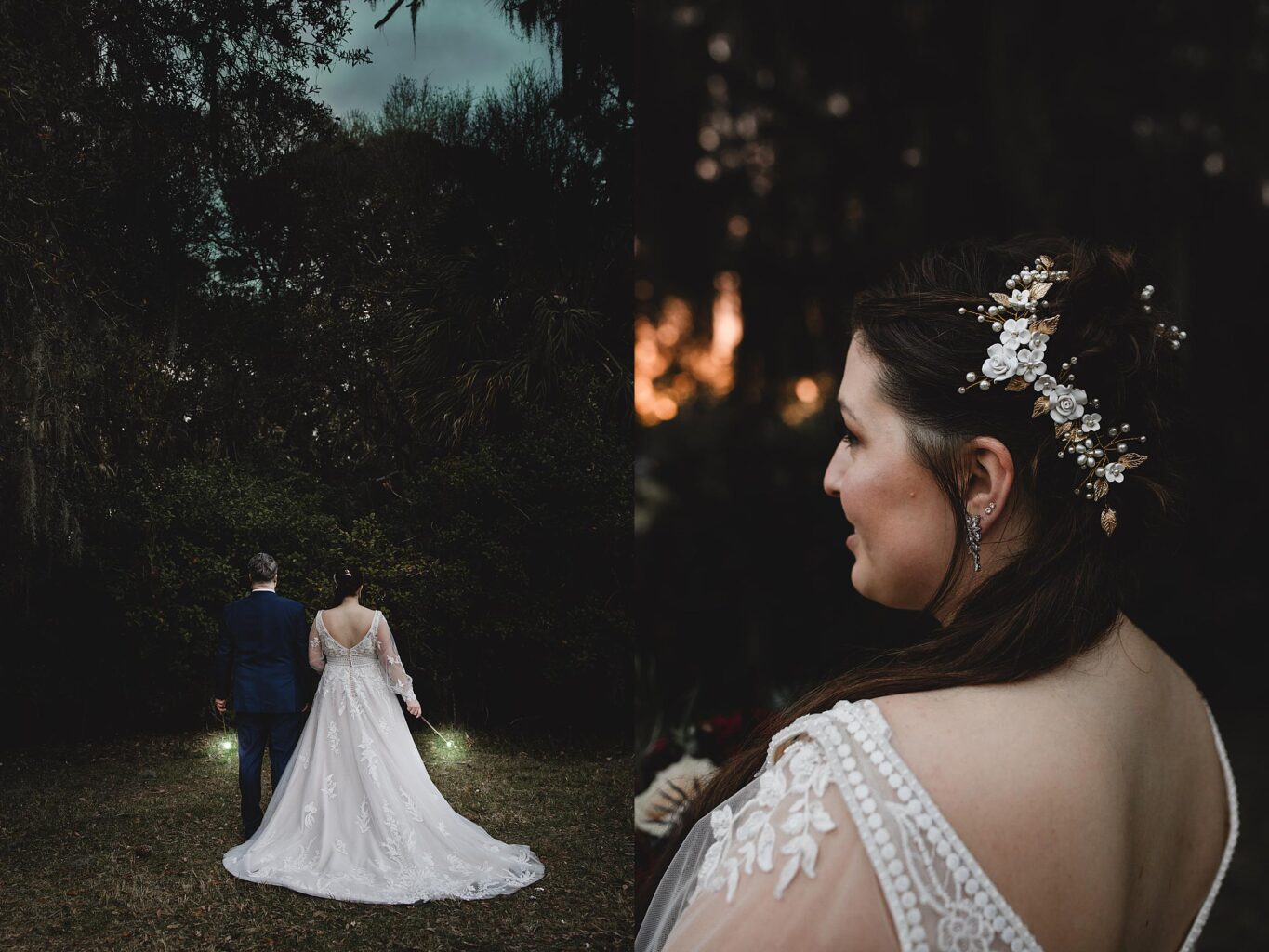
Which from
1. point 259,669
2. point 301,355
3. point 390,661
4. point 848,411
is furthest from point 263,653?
point 848,411

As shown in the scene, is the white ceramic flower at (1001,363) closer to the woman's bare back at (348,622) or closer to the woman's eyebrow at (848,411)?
the woman's eyebrow at (848,411)

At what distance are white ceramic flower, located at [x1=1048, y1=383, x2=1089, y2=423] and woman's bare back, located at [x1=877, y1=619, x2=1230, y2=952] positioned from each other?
191 mm

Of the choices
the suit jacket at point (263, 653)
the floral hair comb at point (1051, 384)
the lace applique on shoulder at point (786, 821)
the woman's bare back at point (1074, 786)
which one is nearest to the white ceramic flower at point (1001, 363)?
the floral hair comb at point (1051, 384)

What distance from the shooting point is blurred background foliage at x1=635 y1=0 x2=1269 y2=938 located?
3.69 ft

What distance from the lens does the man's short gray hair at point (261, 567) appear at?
2.20 meters

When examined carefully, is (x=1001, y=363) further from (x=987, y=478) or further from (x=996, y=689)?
(x=996, y=689)

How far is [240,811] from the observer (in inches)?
87.4

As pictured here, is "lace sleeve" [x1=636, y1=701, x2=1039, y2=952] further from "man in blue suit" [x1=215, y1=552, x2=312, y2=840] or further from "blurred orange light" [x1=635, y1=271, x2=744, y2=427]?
"man in blue suit" [x1=215, y1=552, x2=312, y2=840]

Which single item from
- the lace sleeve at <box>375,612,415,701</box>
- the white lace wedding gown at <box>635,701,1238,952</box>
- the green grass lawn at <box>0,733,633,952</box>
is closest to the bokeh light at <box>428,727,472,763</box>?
the green grass lawn at <box>0,733,633,952</box>

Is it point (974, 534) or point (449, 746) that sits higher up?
point (974, 534)

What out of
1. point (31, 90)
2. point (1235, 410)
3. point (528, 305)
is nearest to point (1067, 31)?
point (1235, 410)

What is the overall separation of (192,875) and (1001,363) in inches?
85.9

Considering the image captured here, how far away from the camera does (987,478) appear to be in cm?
84

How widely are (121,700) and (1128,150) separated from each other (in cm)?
229
